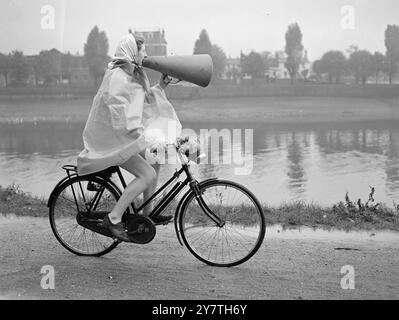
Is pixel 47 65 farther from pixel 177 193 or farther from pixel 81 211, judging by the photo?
pixel 177 193

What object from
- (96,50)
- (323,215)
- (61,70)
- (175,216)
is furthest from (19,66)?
(175,216)

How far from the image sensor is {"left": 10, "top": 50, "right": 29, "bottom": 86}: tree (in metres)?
12.8

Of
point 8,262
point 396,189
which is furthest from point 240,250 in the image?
point 396,189

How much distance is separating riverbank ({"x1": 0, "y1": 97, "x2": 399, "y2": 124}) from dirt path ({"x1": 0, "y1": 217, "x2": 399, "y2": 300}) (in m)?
12.7

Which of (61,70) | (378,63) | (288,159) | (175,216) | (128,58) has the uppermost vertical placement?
(378,63)

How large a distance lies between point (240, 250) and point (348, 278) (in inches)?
33.1

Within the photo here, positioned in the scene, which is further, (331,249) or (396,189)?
(396,189)

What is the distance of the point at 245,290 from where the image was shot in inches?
141

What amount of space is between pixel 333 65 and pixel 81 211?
18.4 meters

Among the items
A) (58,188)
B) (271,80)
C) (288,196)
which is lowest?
(288,196)

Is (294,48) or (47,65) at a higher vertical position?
(294,48)

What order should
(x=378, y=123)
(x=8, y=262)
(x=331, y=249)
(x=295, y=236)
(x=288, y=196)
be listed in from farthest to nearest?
(x=378, y=123) < (x=288, y=196) < (x=295, y=236) < (x=331, y=249) < (x=8, y=262)

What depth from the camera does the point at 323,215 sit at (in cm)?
566
